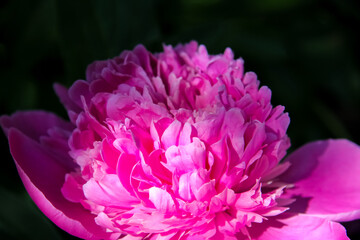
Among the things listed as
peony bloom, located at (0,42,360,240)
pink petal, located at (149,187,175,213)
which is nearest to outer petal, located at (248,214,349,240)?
peony bloom, located at (0,42,360,240)

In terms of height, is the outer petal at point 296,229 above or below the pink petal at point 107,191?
below

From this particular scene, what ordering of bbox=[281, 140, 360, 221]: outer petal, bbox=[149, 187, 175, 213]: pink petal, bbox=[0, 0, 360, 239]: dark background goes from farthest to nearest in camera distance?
bbox=[0, 0, 360, 239]: dark background
bbox=[281, 140, 360, 221]: outer petal
bbox=[149, 187, 175, 213]: pink petal

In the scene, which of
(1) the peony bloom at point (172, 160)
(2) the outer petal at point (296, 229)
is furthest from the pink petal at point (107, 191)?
(2) the outer petal at point (296, 229)

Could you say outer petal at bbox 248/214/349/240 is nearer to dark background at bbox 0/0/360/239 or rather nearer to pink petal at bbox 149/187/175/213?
pink petal at bbox 149/187/175/213

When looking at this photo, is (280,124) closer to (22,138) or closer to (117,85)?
(117,85)

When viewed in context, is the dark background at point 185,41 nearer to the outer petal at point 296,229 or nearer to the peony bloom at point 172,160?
the peony bloom at point 172,160

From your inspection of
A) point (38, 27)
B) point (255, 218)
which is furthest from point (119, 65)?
point (38, 27)
